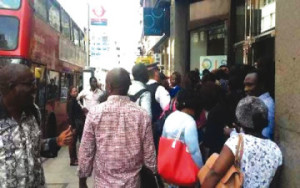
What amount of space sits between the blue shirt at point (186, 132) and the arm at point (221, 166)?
0.79 metres

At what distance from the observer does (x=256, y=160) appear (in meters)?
3.22

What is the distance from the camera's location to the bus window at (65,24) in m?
15.4

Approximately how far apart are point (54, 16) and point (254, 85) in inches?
400

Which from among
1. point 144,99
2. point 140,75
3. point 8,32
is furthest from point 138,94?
point 8,32

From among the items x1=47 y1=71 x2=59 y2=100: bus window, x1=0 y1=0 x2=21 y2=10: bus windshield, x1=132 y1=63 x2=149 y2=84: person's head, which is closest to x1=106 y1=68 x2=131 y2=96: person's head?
x1=132 y1=63 x2=149 y2=84: person's head

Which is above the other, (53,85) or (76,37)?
(76,37)

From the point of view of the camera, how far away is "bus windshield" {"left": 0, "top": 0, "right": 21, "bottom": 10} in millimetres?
10009

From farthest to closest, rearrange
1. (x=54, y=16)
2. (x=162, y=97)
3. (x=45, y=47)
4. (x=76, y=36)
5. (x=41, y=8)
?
(x=76, y=36)
(x=54, y=16)
(x=45, y=47)
(x=41, y=8)
(x=162, y=97)

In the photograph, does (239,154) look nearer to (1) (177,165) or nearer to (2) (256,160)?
(2) (256,160)

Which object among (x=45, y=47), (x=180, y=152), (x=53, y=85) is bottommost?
(x=180, y=152)

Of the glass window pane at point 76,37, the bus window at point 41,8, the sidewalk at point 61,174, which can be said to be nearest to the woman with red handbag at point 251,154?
the sidewalk at point 61,174

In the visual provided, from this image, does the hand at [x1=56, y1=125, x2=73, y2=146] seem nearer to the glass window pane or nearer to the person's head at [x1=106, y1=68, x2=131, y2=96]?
the person's head at [x1=106, y1=68, x2=131, y2=96]

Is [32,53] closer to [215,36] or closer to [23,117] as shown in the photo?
[215,36]

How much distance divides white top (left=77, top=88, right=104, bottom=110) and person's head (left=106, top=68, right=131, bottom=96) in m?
6.02
